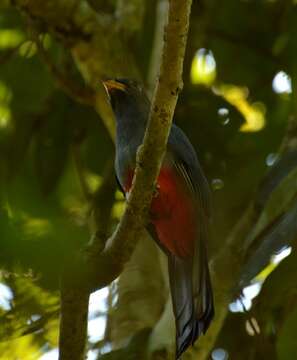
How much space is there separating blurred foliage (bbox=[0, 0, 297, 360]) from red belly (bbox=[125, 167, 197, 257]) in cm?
29

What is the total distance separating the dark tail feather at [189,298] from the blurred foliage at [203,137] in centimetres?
18

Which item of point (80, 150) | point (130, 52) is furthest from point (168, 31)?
point (80, 150)

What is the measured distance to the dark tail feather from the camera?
3.49 m

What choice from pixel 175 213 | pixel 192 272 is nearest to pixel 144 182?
pixel 192 272

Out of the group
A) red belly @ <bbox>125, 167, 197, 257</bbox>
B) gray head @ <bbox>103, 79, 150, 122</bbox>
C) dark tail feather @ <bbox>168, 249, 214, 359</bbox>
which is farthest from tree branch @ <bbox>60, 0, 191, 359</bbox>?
gray head @ <bbox>103, 79, 150, 122</bbox>

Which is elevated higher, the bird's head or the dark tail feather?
the bird's head

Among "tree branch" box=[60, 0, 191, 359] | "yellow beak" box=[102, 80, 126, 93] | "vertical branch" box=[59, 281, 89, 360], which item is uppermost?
"yellow beak" box=[102, 80, 126, 93]

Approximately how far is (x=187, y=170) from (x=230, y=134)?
1.40 meters

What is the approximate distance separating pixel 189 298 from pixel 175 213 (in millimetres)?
564

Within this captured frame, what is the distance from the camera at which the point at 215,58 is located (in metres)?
5.95

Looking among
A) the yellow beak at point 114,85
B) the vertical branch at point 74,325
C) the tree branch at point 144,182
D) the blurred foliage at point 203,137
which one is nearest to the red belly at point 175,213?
the blurred foliage at point 203,137

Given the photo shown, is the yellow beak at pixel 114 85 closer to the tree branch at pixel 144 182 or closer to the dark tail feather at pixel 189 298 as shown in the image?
the dark tail feather at pixel 189 298

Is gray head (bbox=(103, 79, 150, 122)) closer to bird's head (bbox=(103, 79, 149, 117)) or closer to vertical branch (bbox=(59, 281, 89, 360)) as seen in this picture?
bird's head (bbox=(103, 79, 149, 117))

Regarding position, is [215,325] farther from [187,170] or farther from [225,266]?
[187,170]
